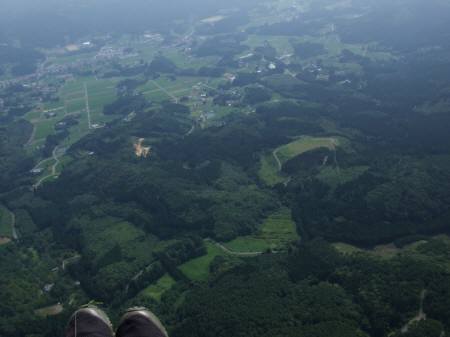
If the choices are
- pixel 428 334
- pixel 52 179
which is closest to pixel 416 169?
pixel 428 334

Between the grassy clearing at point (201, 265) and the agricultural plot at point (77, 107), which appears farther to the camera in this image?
the agricultural plot at point (77, 107)

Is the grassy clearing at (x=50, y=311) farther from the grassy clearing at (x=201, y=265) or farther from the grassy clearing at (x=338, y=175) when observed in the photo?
the grassy clearing at (x=338, y=175)

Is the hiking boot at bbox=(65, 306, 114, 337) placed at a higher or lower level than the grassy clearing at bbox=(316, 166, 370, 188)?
higher

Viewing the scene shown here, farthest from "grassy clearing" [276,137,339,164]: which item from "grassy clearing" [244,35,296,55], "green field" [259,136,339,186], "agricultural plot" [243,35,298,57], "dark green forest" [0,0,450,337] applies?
"grassy clearing" [244,35,296,55]

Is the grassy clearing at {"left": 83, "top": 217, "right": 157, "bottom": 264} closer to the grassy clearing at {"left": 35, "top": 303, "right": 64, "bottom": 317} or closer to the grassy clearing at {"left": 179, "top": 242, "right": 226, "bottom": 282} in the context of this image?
the grassy clearing at {"left": 179, "top": 242, "right": 226, "bottom": 282}

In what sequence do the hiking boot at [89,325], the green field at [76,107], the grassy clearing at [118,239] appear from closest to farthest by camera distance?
the hiking boot at [89,325], the grassy clearing at [118,239], the green field at [76,107]

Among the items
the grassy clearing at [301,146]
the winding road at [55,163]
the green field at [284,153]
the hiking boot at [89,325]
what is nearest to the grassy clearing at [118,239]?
the green field at [284,153]

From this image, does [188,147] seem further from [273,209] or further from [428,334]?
[428,334]
